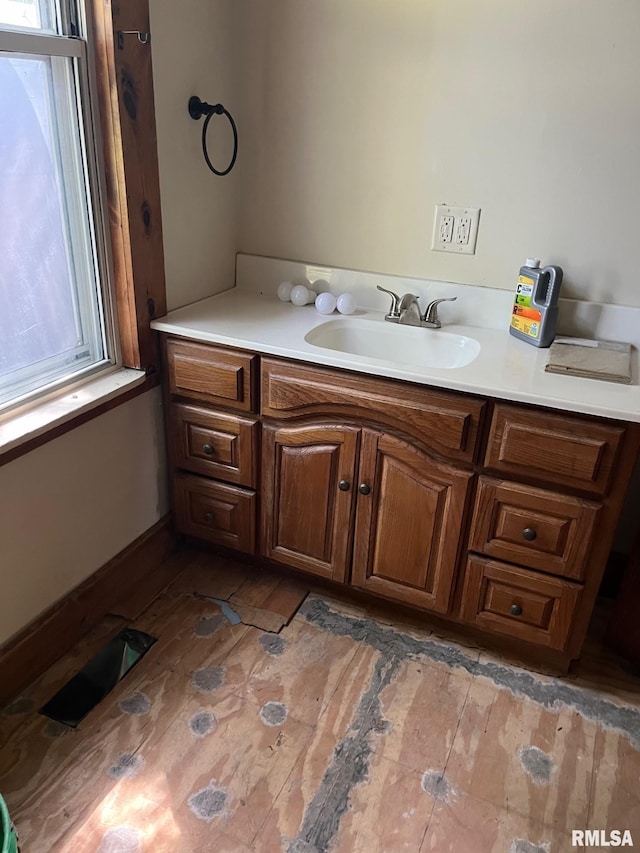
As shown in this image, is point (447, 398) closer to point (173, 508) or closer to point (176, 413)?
point (176, 413)

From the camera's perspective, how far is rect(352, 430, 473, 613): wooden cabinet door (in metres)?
1.71

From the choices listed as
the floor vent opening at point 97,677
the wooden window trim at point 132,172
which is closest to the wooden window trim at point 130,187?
the wooden window trim at point 132,172

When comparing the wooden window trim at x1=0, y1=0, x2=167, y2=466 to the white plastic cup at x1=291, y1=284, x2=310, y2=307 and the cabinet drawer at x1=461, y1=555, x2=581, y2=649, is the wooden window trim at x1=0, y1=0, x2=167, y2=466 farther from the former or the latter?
the cabinet drawer at x1=461, y1=555, x2=581, y2=649

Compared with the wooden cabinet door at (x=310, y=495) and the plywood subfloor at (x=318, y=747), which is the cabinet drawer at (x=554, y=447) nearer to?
the wooden cabinet door at (x=310, y=495)

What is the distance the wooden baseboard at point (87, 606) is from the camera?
5.45ft

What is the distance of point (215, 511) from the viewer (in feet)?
6.83

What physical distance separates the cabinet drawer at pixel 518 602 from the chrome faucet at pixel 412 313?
69 centimetres

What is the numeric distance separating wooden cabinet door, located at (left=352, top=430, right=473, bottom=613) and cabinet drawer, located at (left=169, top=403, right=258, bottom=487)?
357 millimetres

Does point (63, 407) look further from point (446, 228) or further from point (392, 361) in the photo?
point (446, 228)

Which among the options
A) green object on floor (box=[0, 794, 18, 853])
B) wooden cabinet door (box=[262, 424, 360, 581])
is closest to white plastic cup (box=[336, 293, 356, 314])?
wooden cabinet door (box=[262, 424, 360, 581])

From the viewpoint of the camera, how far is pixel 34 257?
1.58m

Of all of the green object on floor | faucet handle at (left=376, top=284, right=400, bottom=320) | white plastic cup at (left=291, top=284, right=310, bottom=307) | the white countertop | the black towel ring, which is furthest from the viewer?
white plastic cup at (left=291, top=284, right=310, bottom=307)

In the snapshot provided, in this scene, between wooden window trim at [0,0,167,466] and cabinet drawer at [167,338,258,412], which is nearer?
wooden window trim at [0,0,167,466]

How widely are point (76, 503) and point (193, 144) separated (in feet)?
3.51
